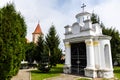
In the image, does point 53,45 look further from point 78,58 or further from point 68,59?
point 78,58

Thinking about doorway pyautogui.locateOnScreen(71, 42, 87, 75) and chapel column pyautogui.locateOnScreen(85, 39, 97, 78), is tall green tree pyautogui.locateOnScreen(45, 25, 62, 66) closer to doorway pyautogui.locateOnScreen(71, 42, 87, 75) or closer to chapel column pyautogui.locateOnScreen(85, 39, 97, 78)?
doorway pyautogui.locateOnScreen(71, 42, 87, 75)

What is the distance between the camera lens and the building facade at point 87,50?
16031 mm

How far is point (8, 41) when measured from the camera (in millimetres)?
9477

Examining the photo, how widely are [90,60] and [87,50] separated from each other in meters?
1.24

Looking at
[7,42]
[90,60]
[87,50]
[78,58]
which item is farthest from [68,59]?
[7,42]

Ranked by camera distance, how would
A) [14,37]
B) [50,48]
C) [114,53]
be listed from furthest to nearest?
1. [50,48]
2. [114,53]
3. [14,37]

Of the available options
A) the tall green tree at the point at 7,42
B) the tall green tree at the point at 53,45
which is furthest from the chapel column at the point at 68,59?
the tall green tree at the point at 7,42

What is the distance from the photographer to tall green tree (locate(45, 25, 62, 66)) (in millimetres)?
25750

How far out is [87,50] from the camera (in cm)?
1666

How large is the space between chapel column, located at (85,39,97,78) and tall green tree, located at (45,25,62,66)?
396 inches

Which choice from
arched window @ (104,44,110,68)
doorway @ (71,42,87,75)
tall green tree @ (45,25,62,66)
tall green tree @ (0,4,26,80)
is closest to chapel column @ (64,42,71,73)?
doorway @ (71,42,87,75)

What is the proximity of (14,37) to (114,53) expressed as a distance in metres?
19.6

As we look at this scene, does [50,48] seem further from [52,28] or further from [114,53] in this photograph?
[114,53]

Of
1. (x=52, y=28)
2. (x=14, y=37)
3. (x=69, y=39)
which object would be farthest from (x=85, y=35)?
(x=52, y=28)
